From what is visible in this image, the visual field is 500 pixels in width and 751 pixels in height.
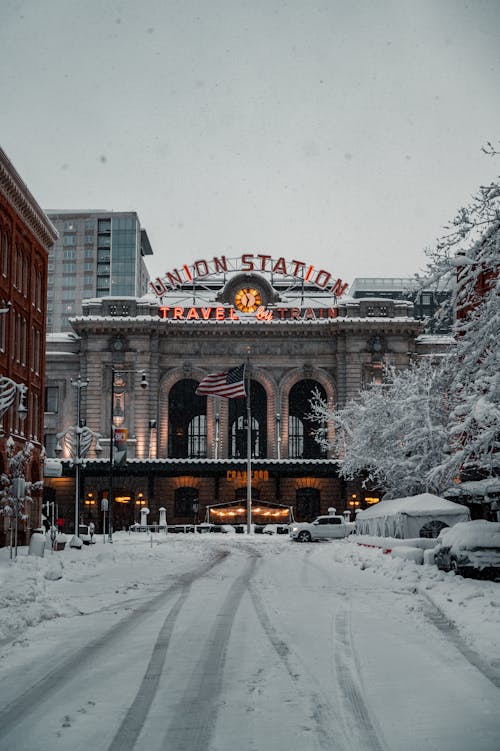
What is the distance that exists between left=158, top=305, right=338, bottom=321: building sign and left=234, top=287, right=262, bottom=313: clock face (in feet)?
2.40

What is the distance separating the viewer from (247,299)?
292ft

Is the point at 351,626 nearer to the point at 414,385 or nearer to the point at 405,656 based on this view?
the point at 405,656

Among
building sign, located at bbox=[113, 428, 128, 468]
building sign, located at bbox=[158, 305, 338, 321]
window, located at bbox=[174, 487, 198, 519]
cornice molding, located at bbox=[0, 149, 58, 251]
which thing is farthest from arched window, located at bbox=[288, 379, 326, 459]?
cornice molding, located at bbox=[0, 149, 58, 251]

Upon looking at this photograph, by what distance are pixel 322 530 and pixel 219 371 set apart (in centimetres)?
3043

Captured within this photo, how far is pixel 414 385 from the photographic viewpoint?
55594mm

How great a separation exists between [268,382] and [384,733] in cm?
7985

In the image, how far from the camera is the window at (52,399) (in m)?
88.9

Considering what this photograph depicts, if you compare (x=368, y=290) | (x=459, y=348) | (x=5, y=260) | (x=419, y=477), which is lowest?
(x=419, y=477)

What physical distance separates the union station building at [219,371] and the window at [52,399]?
20cm

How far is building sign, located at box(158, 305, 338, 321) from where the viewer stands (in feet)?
288

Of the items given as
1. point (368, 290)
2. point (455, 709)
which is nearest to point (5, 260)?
point (455, 709)

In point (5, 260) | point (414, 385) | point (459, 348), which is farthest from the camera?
point (414, 385)

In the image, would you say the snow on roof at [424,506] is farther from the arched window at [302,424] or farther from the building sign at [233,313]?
the arched window at [302,424]

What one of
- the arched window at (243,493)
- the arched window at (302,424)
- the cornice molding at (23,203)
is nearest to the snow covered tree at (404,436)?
the cornice molding at (23,203)
